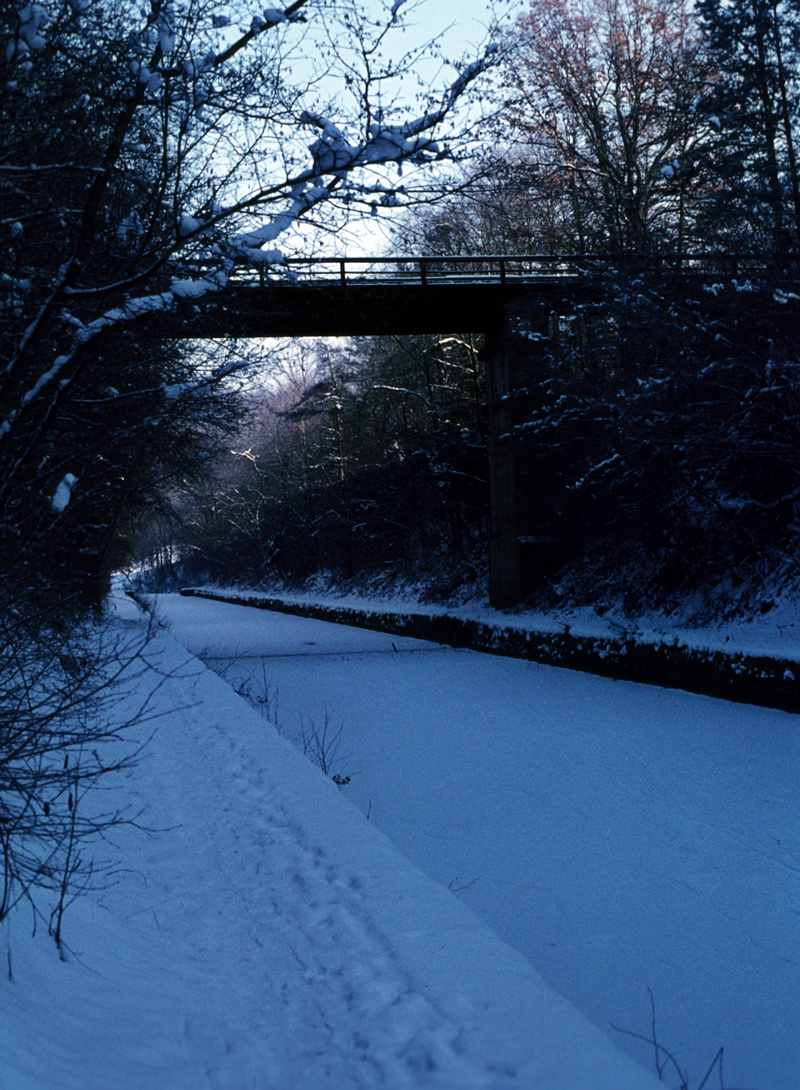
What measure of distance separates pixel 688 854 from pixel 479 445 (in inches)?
732

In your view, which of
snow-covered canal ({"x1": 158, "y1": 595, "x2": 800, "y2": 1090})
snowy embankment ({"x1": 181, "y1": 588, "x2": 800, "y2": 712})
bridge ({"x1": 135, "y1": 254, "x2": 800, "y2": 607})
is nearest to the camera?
snow-covered canal ({"x1": 158, "y1": 595, "x2": 800, "y2": 1090})

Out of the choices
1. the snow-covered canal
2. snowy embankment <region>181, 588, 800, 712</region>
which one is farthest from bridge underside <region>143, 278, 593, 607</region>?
the snow-covered canal

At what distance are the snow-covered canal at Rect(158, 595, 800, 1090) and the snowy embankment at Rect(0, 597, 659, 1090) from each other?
1058mm

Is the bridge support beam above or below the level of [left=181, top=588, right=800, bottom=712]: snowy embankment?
above

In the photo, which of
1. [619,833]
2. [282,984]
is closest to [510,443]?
[619,833]

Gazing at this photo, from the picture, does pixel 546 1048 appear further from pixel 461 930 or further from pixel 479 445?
pixel 479 445

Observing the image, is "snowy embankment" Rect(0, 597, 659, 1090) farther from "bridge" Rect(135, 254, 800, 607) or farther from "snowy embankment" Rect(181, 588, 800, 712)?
"bridge" Rect(135, 254, 800, 607)

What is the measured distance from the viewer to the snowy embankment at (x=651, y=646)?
10.5 meters

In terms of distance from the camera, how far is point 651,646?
12.7 meters

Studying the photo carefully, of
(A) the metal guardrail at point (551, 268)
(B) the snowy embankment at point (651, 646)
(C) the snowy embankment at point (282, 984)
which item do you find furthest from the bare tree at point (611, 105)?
(C) the snowy embankment at point (282, 984)

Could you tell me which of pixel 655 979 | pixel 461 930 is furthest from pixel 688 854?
pixel 461 930

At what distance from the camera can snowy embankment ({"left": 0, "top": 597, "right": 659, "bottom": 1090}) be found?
2.82 metres

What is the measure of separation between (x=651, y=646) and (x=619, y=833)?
639cm

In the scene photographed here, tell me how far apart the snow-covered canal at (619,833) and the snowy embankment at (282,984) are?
3.47 feet
